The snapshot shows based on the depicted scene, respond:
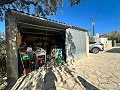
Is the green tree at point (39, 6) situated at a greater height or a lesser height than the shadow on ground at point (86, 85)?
greater

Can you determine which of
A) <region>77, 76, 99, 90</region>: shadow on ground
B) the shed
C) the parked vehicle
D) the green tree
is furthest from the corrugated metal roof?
the parked vehicle

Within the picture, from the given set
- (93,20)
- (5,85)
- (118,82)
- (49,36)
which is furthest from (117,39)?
(5,85)

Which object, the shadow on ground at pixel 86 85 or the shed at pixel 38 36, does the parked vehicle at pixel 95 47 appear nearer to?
the shed at pixel 38 36

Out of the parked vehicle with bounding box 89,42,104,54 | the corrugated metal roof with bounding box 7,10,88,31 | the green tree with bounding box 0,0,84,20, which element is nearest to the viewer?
the corrugated metal roof with bounding box 7,10,88,31

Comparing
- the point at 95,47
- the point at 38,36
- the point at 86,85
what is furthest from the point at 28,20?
the point at 95,47

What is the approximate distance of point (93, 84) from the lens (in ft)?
16.0

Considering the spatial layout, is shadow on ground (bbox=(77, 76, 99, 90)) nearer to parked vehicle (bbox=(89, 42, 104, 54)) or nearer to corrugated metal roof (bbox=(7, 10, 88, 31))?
corrugated metal roof (bbox=(7, 10, 88, 31))

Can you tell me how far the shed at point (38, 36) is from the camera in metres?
5.43

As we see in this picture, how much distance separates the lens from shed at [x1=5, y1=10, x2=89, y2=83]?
17.8 ft

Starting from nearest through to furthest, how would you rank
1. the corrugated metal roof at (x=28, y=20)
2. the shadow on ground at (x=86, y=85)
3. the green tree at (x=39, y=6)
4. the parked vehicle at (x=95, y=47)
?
the shadow on ground at (x=86, y=85)
the corrugated metal roof at (x=28, y=20)
the green tree at (x=39, y=6)
the parked vehicle at (x=95, y=47)

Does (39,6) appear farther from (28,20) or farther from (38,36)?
(38,36)

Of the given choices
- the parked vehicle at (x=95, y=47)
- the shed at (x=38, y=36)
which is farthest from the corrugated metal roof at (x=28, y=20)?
the parked vehicle at (x=95, y=47)

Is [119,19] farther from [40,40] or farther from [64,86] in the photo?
[64,86]

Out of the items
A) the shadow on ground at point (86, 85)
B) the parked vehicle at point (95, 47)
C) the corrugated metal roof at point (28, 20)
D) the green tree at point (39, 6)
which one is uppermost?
the green tree at point (39, 6)
